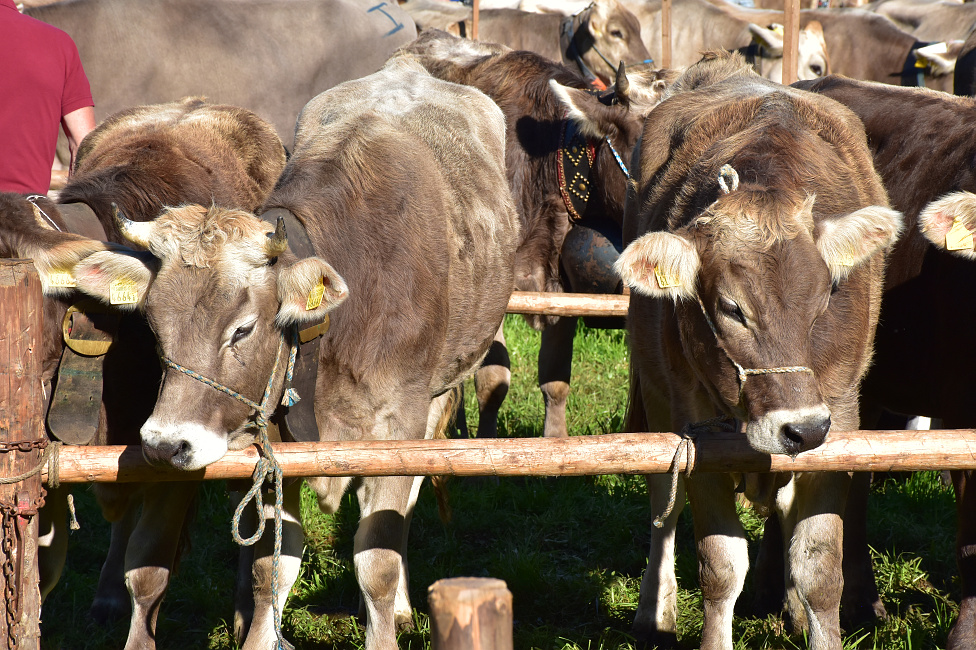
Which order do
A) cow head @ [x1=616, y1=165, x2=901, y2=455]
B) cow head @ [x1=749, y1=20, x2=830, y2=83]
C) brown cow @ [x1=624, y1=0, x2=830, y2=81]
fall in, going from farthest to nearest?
brown cow @ [x1=624, y1=0, x2=830, y2=81] < cow head @ [x1=749, y1=20, x2=830, y2=83] < cow head @ [x1=616, y1=165, x2=901, y2=455]

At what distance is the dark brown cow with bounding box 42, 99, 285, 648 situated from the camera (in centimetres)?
325

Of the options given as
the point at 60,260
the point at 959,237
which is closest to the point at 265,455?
the point at 60,260

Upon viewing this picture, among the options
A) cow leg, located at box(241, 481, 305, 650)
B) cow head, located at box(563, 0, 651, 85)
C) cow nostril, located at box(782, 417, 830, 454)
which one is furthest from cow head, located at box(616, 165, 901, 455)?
cow head, located at box(563, 0, 651, 85)

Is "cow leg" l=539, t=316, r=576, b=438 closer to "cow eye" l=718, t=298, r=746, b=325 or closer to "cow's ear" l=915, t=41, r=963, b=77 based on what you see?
"cow eye" l=718, t=298, r=746, b=325

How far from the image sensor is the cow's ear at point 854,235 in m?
2.91

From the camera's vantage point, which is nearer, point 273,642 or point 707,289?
point 707,289

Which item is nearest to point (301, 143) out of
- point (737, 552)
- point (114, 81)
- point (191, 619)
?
point (191, 619)

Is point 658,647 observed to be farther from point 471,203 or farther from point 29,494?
point 29,494

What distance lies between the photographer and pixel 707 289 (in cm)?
291

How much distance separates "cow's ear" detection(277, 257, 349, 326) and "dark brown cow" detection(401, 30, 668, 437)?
108 inches

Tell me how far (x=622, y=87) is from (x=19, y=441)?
3962 millimetres

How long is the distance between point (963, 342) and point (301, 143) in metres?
2.74

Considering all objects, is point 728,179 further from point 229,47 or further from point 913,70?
point 913,70

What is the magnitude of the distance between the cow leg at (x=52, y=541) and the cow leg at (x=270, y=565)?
28.1 inches
